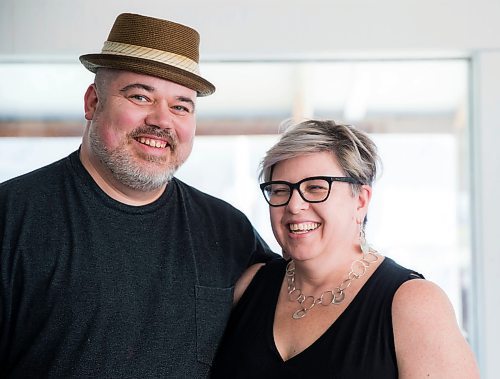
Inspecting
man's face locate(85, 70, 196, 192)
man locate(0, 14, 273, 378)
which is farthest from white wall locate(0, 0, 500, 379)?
man's face locate(85, 70, 196, 192)

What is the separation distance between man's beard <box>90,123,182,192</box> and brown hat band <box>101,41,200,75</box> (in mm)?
186

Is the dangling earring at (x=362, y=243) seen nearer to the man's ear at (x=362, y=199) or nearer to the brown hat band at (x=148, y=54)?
the man's ear at (x=362, y=199)

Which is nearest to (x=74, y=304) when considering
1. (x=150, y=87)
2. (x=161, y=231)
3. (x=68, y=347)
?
(x=68, y=347)

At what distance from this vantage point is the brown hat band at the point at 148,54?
1.98 meters

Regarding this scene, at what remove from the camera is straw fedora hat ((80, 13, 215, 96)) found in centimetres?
198

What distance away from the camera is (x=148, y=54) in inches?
78.1

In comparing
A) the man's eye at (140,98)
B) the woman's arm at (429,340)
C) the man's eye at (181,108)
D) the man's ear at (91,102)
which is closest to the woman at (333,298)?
the woman's arm at (429,340)

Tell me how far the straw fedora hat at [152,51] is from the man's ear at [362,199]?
535 millimetres

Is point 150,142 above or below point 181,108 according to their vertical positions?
below

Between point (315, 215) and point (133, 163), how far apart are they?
0.51 m

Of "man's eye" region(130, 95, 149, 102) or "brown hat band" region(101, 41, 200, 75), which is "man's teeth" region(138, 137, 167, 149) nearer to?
"man's eye" region(130, 95, 149, 102)

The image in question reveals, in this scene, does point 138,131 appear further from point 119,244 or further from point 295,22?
point 295,22

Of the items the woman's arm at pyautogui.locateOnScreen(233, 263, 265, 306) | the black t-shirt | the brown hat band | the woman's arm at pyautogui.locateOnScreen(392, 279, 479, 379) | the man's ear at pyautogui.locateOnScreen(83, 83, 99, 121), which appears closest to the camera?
the woman's arm at pyautogui.locateOnScreen(392, 279, 479, 379)

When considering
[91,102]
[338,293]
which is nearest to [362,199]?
[338,293]
